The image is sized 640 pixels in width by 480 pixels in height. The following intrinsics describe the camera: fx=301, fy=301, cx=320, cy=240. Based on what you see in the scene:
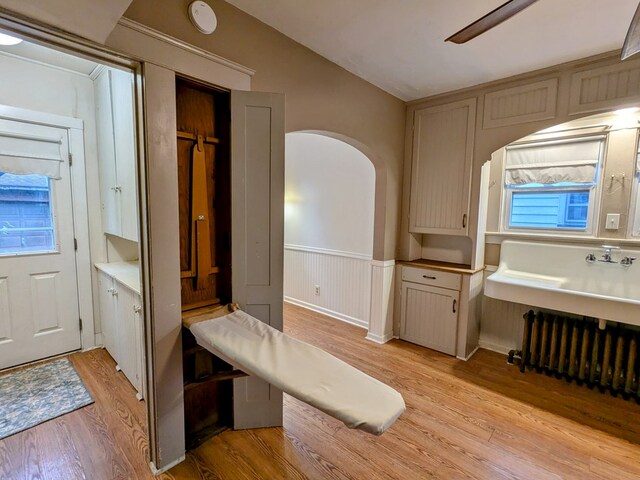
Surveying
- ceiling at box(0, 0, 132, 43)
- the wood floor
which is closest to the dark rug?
the wood floor

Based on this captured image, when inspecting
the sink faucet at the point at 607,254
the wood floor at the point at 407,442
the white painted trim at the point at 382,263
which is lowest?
the wood floor at the point at 407,442

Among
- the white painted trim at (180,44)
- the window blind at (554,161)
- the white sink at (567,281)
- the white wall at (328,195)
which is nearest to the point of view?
the white painted trim at (180,44)

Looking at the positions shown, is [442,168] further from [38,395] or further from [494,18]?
[38,395]

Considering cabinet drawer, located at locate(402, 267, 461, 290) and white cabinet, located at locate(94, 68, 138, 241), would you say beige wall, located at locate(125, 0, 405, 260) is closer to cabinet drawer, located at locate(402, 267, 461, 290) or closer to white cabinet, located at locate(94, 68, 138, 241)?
cabinet drawer, located at locate(402, 267, 461, 290)

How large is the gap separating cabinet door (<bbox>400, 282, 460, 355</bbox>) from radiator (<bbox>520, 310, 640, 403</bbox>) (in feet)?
2.01

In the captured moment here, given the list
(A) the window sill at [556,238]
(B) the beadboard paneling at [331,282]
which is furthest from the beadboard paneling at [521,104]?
(B) the beadboard paneling at [331,282]

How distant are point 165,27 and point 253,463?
2.28 meters

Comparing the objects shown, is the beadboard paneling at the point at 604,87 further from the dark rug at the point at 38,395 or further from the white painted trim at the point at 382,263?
the dark rug at the point at 38,395

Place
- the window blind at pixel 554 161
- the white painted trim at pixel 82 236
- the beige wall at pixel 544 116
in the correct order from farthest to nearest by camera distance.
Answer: the white painted trim at pixel 82 236 → the window blind at pixel 554 161 → the beige wall at pixel 544 116

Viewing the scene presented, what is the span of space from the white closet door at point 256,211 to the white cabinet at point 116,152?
2.97ft

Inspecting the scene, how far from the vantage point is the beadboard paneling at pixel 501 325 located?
289cm

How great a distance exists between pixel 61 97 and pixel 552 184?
4.43 m

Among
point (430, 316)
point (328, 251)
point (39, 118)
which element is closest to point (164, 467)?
point (430, 316)

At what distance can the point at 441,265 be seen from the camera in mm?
3078
